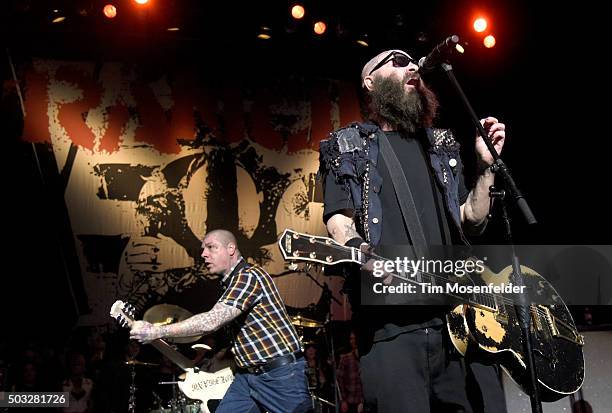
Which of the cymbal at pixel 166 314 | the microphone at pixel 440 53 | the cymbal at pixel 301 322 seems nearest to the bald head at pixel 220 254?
the cymbal at pixel 301 322

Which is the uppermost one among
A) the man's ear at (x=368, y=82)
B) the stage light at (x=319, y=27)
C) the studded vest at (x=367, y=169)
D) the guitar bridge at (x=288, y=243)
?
the stage light at (x=319, y=27)

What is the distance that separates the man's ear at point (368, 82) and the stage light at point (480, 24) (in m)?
5.00

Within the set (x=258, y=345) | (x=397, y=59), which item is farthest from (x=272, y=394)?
(x=397, y=59)

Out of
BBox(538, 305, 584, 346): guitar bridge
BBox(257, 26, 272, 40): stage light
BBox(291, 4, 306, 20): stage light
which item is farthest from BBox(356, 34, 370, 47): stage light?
BBox(538, 305, 584, 346): guitar bridge

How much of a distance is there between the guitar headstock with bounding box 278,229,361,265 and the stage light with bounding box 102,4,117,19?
19.4 ft

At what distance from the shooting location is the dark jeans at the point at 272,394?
4367 millimetres

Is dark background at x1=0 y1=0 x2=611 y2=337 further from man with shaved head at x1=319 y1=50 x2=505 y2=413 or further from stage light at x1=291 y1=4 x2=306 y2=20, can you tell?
man with shaved head at x1=319 y1=50 x2=505 y2=413

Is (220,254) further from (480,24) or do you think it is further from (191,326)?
(480,24)

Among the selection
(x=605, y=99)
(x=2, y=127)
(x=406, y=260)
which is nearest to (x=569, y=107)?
(x=605, y=99)

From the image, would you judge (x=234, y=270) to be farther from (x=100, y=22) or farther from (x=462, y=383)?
(x=100, y=22)

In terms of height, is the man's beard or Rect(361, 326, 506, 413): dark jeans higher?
the man's beard

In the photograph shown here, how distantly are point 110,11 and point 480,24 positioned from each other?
4.57m

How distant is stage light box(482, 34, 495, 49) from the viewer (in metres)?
7.38

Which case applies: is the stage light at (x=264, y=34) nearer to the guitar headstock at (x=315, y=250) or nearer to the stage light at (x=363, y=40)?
the stage light at (x=363, y=40)
